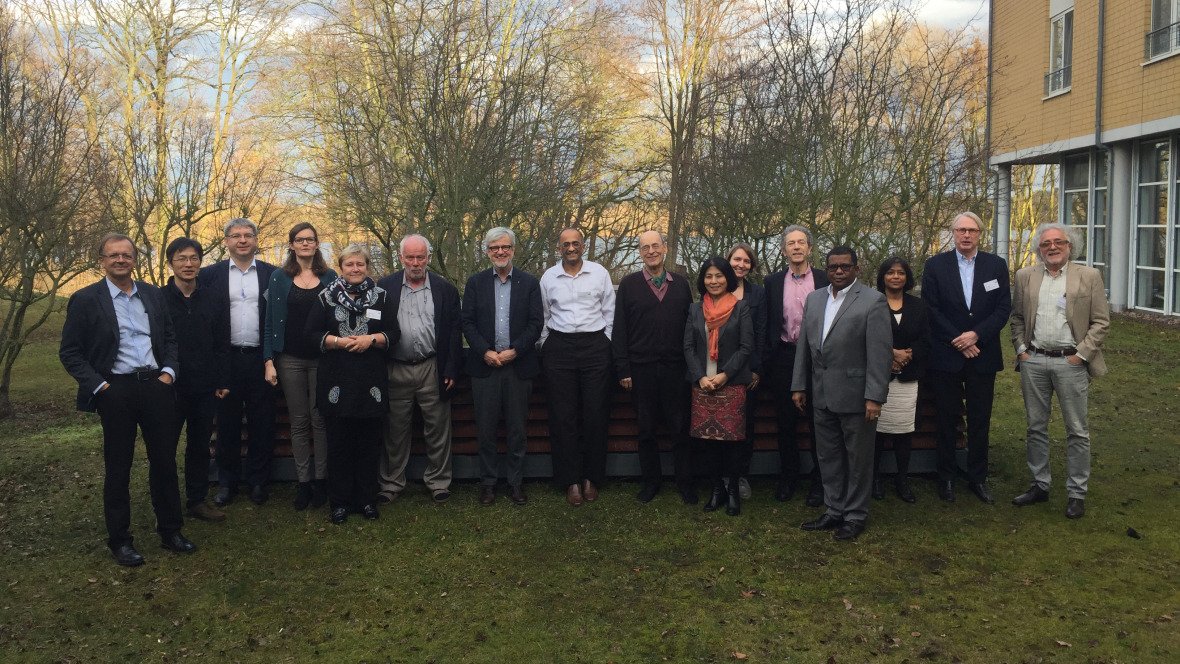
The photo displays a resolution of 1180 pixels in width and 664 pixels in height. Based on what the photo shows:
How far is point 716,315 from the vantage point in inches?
216

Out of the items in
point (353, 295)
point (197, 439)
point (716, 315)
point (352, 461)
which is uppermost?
point (353, 295)

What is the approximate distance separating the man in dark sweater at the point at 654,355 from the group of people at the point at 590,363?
1cm

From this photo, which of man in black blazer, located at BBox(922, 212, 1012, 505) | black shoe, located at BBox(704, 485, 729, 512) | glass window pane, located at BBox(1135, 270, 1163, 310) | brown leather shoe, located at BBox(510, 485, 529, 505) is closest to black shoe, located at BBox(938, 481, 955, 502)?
man in black blazer, located at BBox(922, 212, 1012, 505)

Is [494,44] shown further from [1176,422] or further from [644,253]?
[1176,422]

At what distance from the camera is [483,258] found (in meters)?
11.8

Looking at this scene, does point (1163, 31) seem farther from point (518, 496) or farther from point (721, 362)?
point (518, 496)

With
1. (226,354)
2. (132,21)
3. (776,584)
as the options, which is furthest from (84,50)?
(776,584)

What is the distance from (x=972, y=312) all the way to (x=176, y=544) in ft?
16.8

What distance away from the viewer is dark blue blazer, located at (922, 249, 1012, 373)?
550cm

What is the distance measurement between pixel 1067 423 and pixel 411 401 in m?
4.24

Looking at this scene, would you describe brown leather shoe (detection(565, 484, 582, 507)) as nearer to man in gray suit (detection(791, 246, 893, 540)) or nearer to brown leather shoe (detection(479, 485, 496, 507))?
brown leather shoe (detection(479, 485, 496, 507))

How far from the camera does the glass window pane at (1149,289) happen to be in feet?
48.0

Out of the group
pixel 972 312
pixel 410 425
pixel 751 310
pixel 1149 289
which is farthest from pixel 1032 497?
pixel 1149 289

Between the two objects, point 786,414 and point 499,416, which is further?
point 499,416
